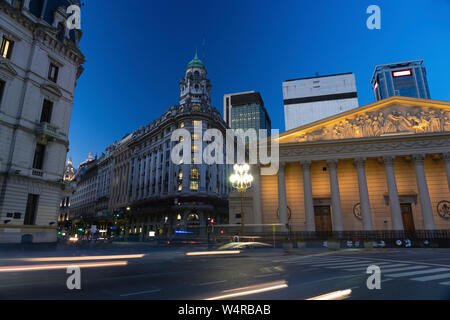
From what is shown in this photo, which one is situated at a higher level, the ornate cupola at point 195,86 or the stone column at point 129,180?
the ornate cupola at point 195,86

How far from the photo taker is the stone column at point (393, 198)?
1126 inches

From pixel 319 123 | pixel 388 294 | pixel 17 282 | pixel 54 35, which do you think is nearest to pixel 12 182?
pixel 54 35

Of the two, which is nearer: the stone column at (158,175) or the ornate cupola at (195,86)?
the stone column at (158,175)

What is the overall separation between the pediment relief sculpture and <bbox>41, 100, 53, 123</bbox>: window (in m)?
28.0

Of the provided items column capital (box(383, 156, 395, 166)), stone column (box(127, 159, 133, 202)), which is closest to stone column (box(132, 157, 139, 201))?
stone column (box(127, 159, 133, 202))

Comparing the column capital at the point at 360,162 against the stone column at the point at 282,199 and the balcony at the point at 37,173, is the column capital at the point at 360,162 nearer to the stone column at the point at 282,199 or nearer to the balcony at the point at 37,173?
the stone column at the point at 282,199

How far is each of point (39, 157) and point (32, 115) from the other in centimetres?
400

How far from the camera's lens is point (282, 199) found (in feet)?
104

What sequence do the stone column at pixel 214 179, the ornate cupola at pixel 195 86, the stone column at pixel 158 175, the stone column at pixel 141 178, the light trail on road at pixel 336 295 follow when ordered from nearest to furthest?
the light trail on road at pixel 336 295 → the stone column at pixel 214 179 → the stone column at pixel 158 175 → the stone column at pixel 141 178 → the ornate cupola at pixel 195 86

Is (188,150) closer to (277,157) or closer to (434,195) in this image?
(277,157)

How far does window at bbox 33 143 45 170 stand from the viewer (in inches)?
966

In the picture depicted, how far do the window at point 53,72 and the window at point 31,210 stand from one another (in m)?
12.2

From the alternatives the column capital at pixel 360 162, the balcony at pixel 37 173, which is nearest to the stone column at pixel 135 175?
the balcony at pixel 37 173

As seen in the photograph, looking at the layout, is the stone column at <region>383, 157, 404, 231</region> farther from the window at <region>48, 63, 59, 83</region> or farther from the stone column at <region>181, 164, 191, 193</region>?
the window at <region>48, 63, 59, 83</region>
